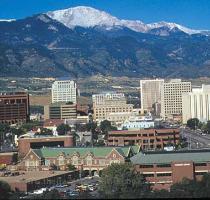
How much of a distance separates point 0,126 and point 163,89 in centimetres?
2680

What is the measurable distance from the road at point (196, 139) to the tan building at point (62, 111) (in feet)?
55.7

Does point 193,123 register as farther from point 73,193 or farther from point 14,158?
point 73,193

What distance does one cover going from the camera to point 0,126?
68.1 metres

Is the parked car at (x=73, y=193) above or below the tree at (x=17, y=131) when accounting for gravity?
below

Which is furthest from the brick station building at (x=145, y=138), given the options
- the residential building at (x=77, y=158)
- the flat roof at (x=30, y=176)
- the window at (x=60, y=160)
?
the flat roof at (x=30, y=176)

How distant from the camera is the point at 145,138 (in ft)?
173

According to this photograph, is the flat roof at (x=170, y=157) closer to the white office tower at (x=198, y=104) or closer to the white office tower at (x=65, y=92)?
the white office tower at (x=198, y=104)

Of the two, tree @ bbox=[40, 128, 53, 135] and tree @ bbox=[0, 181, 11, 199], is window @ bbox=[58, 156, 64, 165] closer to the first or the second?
tree @ bbox=[0, 181, 11, 199]

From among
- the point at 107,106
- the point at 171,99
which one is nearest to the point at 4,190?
the point at 107,106

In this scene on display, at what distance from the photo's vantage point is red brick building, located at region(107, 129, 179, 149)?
5272 centimetres

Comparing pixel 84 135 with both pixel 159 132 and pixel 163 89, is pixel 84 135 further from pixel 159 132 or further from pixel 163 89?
pixel 163 89

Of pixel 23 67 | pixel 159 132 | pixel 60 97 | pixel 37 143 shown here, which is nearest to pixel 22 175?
pixel 37 143

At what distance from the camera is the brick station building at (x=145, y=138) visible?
2076 inches

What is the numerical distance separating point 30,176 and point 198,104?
43.6m
